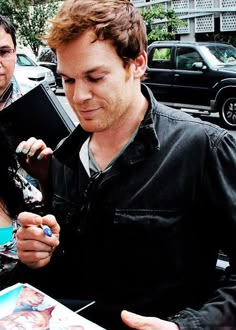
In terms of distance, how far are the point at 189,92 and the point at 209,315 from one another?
970 centimetres

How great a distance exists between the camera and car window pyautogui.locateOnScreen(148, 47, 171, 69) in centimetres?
1111

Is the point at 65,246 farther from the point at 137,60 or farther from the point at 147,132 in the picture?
the point at 137,60

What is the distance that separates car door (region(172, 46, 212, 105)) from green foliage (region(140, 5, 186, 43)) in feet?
29.4

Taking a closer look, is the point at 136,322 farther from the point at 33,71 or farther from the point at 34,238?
the point at 33,71

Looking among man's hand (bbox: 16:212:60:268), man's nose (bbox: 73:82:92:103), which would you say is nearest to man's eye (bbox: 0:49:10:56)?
man's nose (bbox: 73:82:92:103)

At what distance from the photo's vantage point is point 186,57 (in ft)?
35.6

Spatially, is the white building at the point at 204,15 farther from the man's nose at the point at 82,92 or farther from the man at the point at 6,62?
the man's nose at the point at 82,92

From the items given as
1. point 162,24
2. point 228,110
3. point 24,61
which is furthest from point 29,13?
point 228,110

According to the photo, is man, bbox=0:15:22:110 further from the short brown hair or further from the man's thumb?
the man's thumb

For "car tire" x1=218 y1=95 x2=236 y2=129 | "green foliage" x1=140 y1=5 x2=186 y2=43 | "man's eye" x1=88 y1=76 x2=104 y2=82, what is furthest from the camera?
"green foliage" x1=140 y1=5 x2=186 y2=43

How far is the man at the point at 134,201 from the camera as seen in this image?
137cm

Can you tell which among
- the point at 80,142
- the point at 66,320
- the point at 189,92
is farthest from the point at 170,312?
the point at 189,92

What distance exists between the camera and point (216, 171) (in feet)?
4.43

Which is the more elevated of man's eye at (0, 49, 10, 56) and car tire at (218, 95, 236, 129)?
man's eye at (0, 49, 10, 56)
